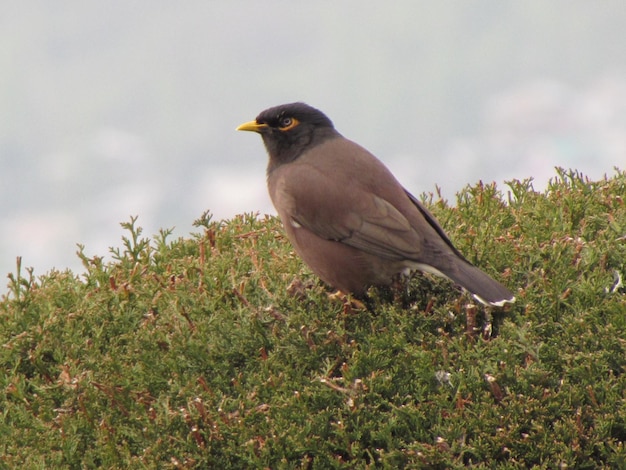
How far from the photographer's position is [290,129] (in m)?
8.07

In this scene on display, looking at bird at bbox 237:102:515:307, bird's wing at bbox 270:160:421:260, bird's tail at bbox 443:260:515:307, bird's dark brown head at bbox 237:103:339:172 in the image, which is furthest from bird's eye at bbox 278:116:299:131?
bird's tail at bbox 443:260:515:307

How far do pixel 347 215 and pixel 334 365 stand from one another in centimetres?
131

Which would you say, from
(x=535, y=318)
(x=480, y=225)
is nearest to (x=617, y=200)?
(x=480, y=225)

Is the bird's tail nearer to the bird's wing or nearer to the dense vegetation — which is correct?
the dense vegetation

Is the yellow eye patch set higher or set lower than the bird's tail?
higher

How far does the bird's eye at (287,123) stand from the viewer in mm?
8094

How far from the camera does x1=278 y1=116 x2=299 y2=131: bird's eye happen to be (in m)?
8.09

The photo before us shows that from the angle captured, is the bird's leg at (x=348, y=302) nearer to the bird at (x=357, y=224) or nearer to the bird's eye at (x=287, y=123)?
the bird at (x=357, y=224)

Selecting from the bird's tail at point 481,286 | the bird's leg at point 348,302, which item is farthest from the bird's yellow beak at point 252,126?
the bird's tail at point 481,286

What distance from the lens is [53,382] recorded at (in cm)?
757

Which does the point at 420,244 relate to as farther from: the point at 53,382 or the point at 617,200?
the point at 53,382

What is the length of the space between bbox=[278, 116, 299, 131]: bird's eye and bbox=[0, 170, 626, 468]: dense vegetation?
116 cm

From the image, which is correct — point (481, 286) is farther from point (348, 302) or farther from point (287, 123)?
point (287, 123)

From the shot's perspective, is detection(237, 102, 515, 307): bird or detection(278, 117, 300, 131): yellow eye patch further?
detection(278, 117, 300, 131): yellow eye patch
